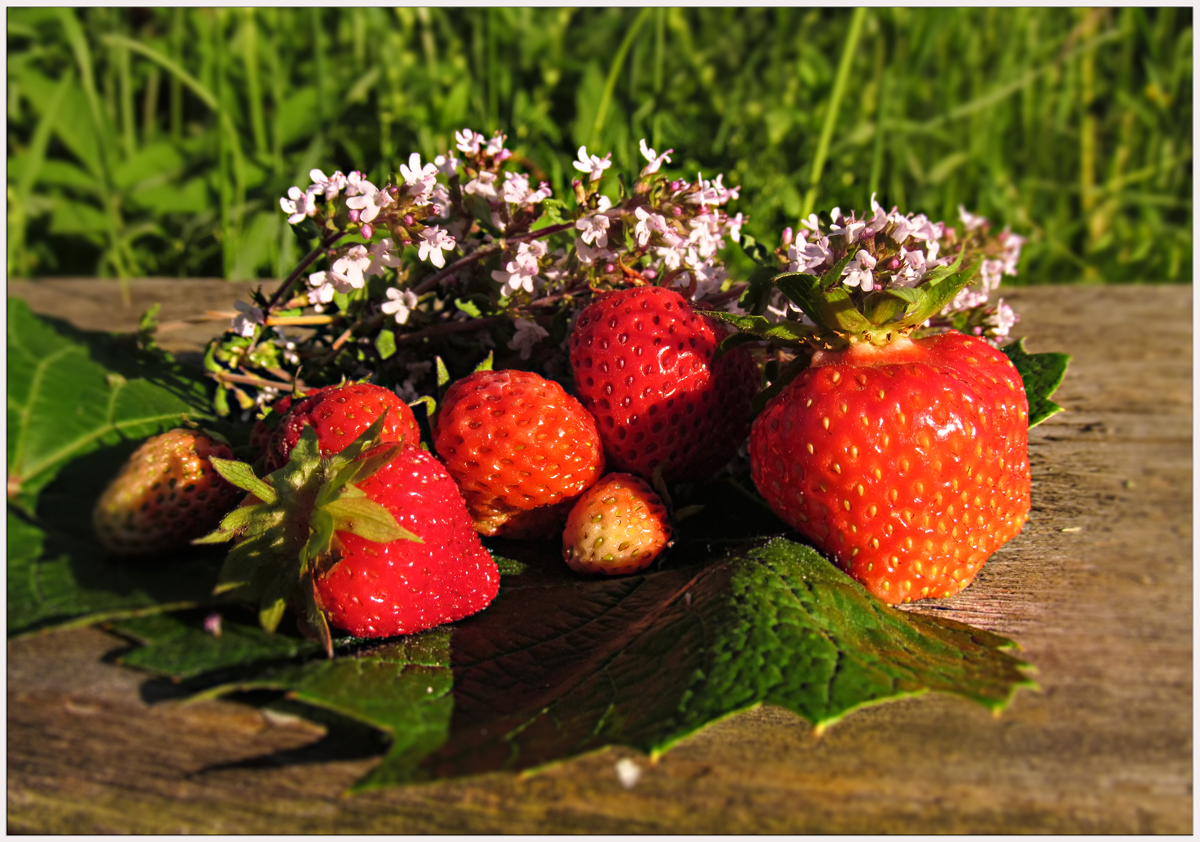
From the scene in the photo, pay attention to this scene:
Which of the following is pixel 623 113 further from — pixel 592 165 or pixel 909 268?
pixel 909 268

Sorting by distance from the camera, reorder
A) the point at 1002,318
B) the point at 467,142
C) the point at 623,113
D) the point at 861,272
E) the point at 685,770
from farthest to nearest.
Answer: the point at 623,113
the point at 1002,318
the point at 467,142
the point at 861,272
the point at 685,770

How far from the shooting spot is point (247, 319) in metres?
1.05

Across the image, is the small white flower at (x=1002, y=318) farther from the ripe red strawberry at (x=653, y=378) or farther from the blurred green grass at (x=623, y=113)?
the blurred green grass at (x=623, y=113)

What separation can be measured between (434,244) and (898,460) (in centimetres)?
49

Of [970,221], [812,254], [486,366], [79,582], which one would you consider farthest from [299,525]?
[970,221]

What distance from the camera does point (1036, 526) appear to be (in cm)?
112

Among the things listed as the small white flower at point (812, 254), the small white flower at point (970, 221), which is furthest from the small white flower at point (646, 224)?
the small white flower at point (970, 221)

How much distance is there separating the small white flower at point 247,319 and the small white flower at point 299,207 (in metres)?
0.18

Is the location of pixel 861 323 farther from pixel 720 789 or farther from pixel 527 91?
pixel 527 91

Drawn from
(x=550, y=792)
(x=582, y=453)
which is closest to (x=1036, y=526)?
(x=582, y=453)

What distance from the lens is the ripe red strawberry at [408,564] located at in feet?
2.61

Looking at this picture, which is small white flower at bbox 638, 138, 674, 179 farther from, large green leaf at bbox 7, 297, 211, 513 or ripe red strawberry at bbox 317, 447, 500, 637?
large green leaf at bbox 7, 297, 211, 513

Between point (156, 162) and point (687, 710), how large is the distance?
2214 mm

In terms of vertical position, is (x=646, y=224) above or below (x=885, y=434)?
above
